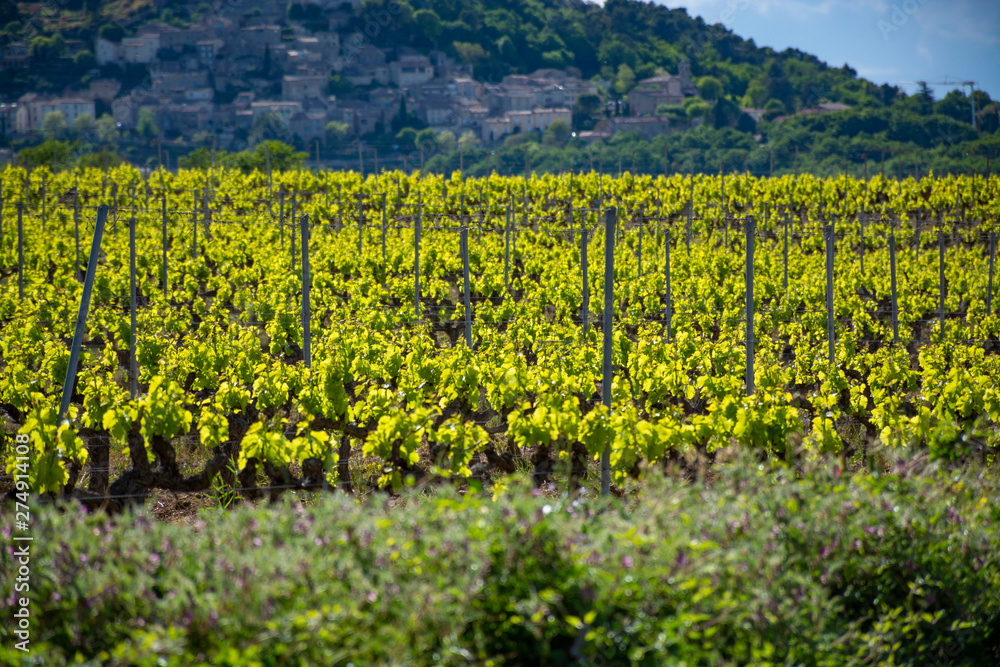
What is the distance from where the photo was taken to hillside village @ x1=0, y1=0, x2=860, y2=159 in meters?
90.8

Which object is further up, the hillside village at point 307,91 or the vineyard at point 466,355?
the hillside village at point 307,91

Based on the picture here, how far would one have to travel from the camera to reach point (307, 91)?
100m

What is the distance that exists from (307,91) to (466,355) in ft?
329

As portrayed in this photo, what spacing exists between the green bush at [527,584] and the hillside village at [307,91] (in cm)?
8122

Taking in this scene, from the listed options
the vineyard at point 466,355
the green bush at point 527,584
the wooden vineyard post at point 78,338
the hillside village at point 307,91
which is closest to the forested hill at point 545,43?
the hillside village at point 307,91

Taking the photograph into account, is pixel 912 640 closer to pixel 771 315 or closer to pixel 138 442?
pixel 138 442

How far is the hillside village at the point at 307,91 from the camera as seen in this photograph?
90.8 metres

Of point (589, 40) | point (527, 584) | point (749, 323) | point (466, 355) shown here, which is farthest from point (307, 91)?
point (527, 584)

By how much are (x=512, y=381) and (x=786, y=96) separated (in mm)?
101636

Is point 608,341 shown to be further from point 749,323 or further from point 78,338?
point 78,338

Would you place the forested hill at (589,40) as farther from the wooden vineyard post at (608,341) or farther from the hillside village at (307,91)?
the wooden vineyard post at (608,341)

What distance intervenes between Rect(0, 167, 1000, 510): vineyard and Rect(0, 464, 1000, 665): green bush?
2.83 ft

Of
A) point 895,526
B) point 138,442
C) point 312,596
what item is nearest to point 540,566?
point 312,596

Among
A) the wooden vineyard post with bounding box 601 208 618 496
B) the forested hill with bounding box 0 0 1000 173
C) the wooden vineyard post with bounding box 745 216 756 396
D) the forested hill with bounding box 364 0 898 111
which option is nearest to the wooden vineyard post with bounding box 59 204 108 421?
the wooden vineyard post with bounding box 601 208 618 496
